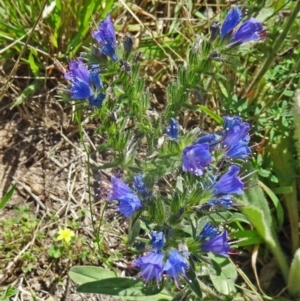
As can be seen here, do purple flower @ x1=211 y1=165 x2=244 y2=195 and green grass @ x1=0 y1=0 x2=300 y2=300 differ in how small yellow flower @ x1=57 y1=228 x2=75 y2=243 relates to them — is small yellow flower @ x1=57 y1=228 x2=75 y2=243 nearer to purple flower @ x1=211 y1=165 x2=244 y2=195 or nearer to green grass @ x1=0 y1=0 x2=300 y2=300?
green grass @ x1=0 y1=0 x2=300 y2=300

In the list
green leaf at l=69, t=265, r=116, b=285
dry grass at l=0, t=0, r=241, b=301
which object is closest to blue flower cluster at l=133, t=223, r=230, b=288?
green leaf at l=69, t=265, r=116, b=285

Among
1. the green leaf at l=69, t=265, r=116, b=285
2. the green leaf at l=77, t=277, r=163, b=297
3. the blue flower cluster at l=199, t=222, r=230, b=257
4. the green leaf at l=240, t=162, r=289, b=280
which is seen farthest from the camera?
the green leaf at l=240, t=162, r=289, b=280

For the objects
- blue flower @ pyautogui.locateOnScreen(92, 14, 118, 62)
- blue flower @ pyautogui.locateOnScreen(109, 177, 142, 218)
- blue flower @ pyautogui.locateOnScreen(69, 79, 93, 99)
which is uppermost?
blue flower @ pyautogui.locateOnScreen(92, 14, 118, 62)

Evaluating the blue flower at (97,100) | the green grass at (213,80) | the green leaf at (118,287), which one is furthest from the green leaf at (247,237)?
the blue flower at (97,100)

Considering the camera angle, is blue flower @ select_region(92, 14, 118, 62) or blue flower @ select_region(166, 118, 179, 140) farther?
blue flower @ select_region(92, 14, 118, 62)

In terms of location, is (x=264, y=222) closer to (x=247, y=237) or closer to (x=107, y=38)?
(x=247, y=237)

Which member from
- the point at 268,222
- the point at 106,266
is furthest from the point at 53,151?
the point at 268,222

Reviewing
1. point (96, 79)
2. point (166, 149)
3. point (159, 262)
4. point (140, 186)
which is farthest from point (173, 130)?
point (159, 262)
